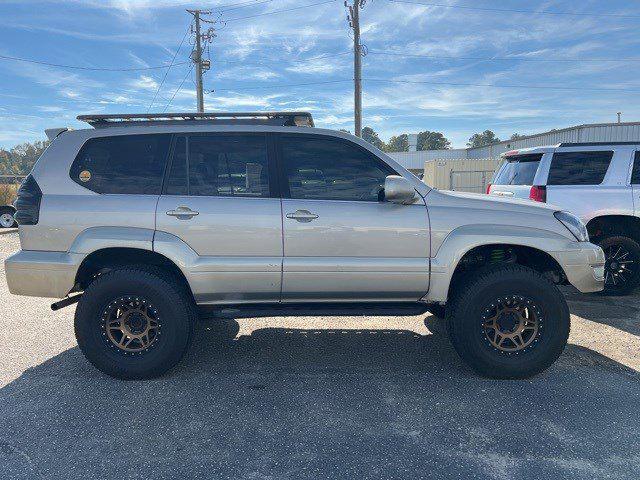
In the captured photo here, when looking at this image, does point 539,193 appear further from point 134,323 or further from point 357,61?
point 357,61

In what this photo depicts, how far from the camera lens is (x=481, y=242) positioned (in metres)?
3.48

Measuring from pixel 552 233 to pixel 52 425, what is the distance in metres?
3.91

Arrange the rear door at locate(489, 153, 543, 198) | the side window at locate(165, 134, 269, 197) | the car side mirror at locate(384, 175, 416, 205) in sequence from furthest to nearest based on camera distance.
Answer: the rear door at locate(489, 153, 543, 198) < the side window at locate(165, 134, 269, 197) < the car side mirror at locate(384, 175, 416, 205)

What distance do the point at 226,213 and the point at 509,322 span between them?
2.44 m

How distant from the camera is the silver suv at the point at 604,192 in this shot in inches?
225

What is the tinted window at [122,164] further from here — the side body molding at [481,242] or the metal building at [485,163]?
the metal building at [485,163]

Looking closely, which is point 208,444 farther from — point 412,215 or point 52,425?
point 412,215

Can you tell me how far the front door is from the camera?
11.3 ft

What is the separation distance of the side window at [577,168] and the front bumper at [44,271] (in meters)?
5.62

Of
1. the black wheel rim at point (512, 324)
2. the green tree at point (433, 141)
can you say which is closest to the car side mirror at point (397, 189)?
the black wheel rim at point (512, 324)

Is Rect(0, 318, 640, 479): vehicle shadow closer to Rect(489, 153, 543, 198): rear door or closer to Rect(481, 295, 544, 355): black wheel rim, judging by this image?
Rect(481, 295, 544, 355): black wheel rim

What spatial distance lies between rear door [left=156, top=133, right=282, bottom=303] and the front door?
0.14m

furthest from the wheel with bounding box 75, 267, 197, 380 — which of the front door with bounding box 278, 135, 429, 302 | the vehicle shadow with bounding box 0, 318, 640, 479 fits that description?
the front door with bounding box 278, 135, 429, 302

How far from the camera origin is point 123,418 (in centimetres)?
301
